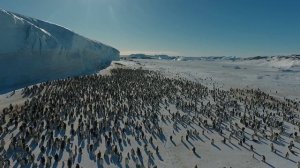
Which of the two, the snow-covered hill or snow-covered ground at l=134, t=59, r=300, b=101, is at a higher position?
the snow-covered hill

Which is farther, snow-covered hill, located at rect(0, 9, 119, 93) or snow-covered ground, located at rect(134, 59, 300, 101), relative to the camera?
snow-covered ground, located at rect(134, 59, 300, 101)

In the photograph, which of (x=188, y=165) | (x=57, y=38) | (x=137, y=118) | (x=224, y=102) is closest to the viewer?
(x=188, y=165)

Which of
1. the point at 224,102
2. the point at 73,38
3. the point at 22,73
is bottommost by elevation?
the point at 224,102

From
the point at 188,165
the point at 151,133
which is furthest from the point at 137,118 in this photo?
the point at 188,165

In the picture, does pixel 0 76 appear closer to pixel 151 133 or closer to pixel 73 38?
pixel 73 38

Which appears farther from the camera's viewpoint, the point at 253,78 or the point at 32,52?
the point at 253,78

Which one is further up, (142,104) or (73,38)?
(73,38)

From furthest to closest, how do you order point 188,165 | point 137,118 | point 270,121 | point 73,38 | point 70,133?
point 73,38 < point 270,121 < point 137,118 < point 70,133 < point 188,165

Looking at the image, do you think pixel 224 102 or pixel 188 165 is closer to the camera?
pixel 188 165

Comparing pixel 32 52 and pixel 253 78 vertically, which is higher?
pixel 32 52
